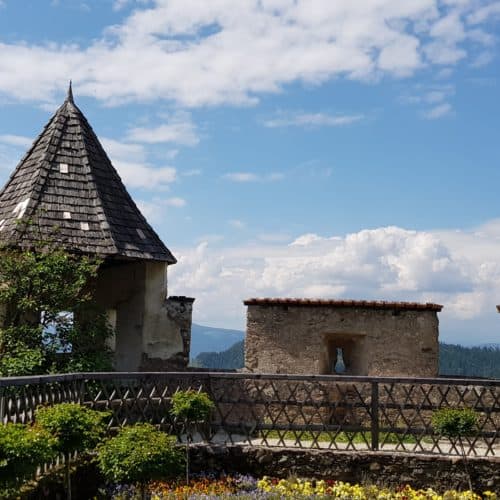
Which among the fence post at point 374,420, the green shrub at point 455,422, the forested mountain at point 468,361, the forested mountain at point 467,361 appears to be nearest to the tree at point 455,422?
the green shrub at point 455,422

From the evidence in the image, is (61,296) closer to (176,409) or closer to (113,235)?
(113,235)

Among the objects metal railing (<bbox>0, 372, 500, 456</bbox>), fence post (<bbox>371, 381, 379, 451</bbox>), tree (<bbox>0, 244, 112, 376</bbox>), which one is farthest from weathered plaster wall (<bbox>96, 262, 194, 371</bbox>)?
fence post (<bbox>371, 381, 379, 451</bbox>)

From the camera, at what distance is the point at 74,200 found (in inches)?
602

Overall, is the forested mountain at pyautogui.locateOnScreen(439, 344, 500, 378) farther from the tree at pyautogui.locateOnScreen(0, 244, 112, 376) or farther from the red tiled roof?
the tree at pyautogui.locateOnScreen(0, 244, 112, 376)

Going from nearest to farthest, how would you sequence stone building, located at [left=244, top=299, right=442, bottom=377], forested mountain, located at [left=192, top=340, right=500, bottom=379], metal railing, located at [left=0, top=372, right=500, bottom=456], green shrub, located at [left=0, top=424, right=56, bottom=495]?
1. green shrub, located at [left=0, top=424, right=56, bottom=495]
2. metal railing, located at [left=0, top=372, right=500, bottom=456]
3. stone building, located at [left=244, top=299, right=442, bottom=377]
4. forested mountain, located at [left=192, top=340, right=500, bottom=379]

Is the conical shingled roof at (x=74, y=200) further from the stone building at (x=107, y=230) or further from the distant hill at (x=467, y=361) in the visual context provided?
the distant hill at (x=467, y=361)

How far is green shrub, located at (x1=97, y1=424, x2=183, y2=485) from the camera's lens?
8523 mm

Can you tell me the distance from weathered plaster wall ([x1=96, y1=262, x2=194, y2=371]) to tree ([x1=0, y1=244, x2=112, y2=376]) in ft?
5.36

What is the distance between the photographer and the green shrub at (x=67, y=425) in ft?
27.1

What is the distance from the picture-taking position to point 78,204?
50.1ft

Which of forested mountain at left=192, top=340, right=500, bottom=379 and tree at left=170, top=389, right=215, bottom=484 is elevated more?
tree at left=170, top=389, right=215, bottom=484

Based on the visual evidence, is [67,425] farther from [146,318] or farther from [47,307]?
[146,318]

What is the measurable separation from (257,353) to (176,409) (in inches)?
176

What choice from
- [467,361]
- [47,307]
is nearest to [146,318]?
[47,307]
